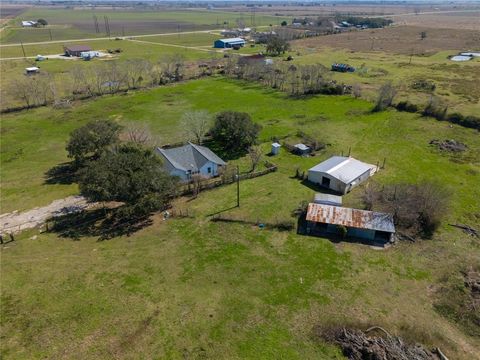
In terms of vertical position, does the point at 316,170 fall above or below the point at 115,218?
above

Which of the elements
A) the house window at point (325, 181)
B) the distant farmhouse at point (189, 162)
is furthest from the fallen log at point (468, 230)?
the distant farmhouse at point (189, 162)

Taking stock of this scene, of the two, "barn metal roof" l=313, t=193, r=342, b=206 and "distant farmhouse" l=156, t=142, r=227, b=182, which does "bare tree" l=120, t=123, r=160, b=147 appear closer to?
"distant farmhouse" l=156, t=142, r=227, b=182

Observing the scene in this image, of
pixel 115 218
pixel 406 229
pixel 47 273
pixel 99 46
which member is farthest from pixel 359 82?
pixel 99 46

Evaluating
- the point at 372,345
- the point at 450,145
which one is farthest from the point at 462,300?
the point at 450,145

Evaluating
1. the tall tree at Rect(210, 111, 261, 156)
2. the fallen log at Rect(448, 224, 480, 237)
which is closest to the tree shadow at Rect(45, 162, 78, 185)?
the tall tree at Rect(210, 111, 261, 156)

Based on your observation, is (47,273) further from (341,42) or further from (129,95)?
(341,42)
